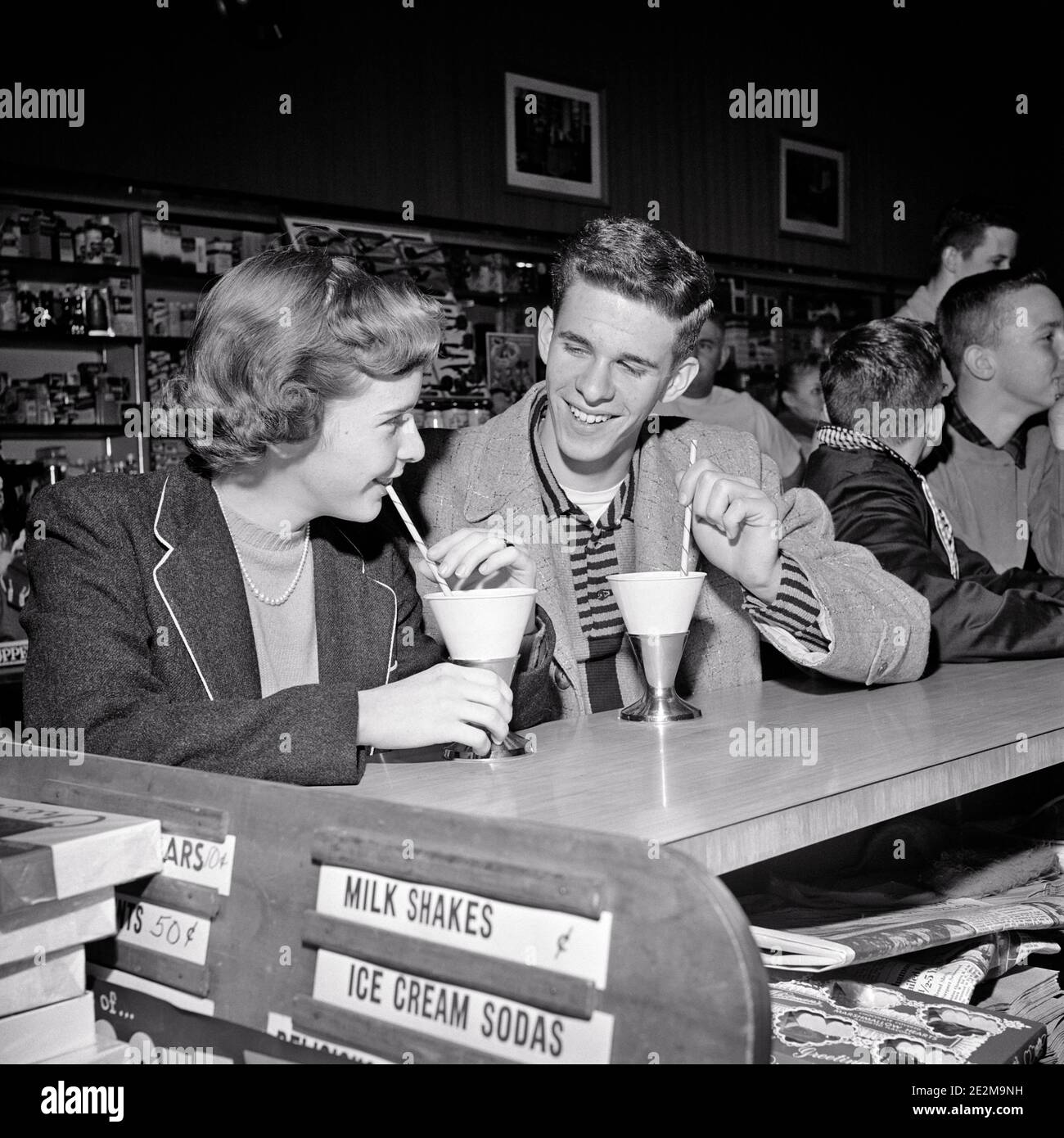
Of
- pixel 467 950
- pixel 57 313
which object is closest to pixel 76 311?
pixel 57 313

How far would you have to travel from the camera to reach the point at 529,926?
0.89m

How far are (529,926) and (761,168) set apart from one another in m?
8.17

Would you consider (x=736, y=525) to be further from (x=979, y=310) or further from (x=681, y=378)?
(x=979, y=310)

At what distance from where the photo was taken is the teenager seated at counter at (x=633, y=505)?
6.11 feet

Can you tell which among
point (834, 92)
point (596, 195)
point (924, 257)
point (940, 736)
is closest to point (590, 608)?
point (940, 736)

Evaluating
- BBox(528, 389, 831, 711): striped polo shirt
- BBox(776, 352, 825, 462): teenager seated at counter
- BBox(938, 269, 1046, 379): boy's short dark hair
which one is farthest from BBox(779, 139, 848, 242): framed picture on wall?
BBox(528, 389, 831, 711): striped polo shirt

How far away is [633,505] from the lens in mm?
2277

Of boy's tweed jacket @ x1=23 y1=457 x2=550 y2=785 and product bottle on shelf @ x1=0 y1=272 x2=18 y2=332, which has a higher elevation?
product bottle on shelf @ x1=0 y1=272 x2=18 y2=332

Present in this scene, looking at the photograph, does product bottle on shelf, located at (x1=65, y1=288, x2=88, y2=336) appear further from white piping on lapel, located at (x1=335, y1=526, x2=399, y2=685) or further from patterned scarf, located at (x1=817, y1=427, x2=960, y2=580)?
white piping on lapel, located at (x1=335, y1=526, x2=399, y2=685)

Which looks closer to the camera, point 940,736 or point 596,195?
point 940,736

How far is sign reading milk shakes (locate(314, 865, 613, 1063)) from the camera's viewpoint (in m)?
0.86

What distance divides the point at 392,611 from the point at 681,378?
2.54 feet

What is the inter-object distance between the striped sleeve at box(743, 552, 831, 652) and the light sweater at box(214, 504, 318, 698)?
66 centimetres
